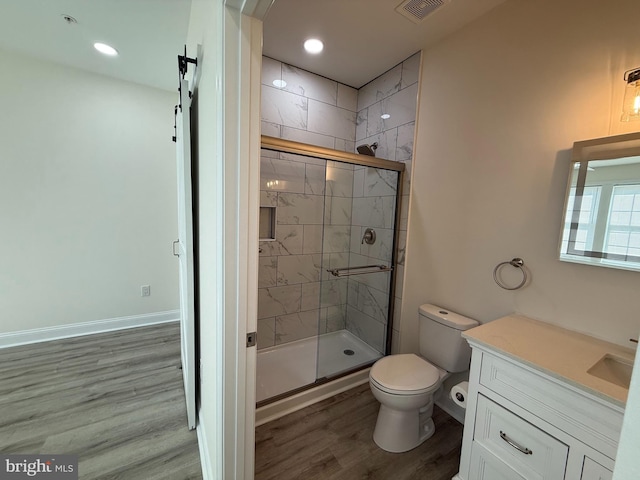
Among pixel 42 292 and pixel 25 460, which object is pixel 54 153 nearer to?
pixel 42 292

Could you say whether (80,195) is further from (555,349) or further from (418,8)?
(555,349)

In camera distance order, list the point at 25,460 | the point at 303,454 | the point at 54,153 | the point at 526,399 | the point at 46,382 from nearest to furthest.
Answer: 1. the point at 526,399
2. the point at 25,460
3. the point at 303,454
4. the point at 46,382
5. the point at 54,153

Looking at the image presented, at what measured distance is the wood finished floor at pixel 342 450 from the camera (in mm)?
1455

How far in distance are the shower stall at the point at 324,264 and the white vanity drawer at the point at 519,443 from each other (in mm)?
1151

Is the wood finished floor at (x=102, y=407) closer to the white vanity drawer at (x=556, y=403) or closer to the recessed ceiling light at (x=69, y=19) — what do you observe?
the white vanity drawer at (x=556, y=403)

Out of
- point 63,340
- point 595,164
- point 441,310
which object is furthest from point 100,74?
point 595,164

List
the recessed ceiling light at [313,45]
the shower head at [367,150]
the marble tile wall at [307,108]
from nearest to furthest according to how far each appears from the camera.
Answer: the recessed ceiling light at [313,45], the marble tile wall at [307,108], the shower head at [367,150]

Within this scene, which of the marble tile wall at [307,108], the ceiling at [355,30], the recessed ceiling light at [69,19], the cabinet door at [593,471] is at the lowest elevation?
the cabinet door at [593,471]

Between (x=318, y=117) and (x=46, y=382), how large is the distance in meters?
3.07

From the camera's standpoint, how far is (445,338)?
5.69 ft

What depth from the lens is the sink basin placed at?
42.6 inches

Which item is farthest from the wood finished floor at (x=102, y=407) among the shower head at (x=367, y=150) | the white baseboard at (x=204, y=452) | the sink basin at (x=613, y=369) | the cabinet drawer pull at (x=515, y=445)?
the shower head at (x=367, y=150)

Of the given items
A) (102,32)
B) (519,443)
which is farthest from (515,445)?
(102,32)

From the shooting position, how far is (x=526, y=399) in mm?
1072
